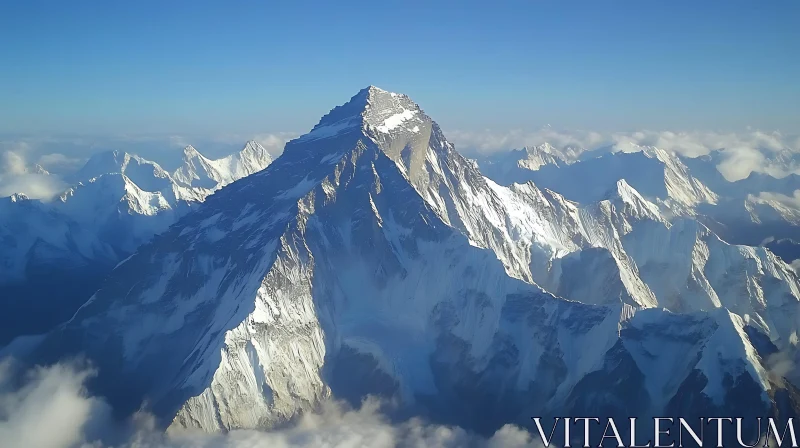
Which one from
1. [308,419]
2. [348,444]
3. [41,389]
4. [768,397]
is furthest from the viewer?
[41,389]

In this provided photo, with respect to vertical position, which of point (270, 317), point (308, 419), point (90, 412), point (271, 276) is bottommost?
point (308, 419)

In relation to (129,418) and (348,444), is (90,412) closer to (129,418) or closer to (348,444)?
(129,418)

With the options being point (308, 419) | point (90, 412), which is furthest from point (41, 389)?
point (308, 419)

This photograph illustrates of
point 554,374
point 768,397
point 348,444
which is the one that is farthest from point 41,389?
point 768,397

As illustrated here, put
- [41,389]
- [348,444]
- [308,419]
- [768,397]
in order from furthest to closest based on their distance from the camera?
[41,389]
[308,419]
[348,444]
[768,397]

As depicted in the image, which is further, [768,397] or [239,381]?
[239,381]

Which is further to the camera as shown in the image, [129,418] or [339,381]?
[339,381]

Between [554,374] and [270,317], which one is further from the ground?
[270,317]

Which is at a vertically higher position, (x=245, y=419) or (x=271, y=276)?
(x=271, y=276)

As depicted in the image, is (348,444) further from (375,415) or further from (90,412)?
(90,412)
